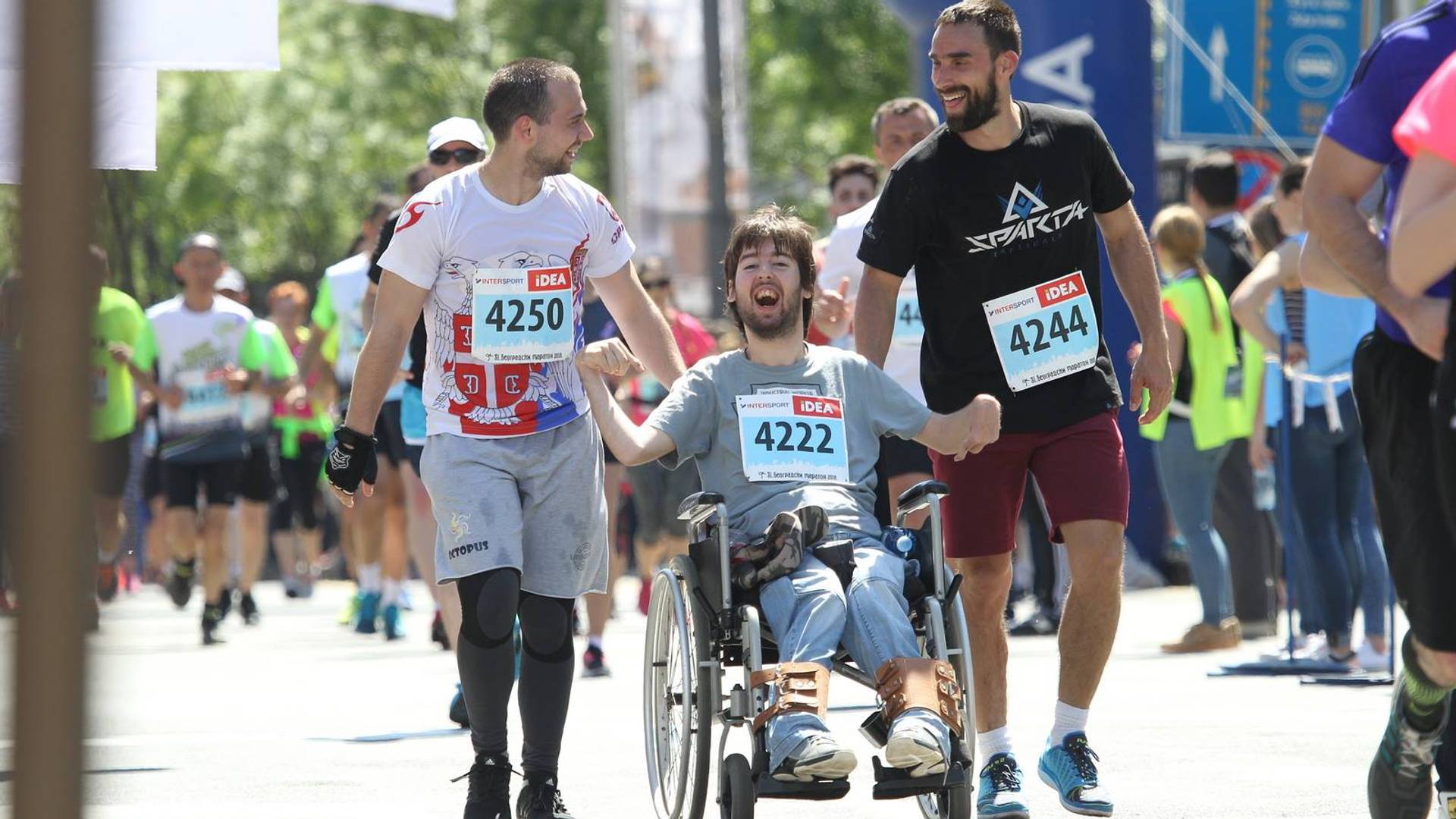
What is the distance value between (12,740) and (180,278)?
11123mm

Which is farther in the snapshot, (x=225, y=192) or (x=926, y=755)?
(x=225, y=192)

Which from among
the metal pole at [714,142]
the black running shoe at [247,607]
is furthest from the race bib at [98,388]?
the metal pole at [714,142]

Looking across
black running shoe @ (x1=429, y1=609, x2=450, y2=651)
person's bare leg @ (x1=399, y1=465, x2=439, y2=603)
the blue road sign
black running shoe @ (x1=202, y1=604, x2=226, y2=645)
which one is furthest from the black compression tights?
the blue road sign

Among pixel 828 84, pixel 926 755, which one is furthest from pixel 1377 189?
pixel 828 84

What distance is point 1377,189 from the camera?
4.46 metres

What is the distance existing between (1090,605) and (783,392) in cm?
99

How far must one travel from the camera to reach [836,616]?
521cm

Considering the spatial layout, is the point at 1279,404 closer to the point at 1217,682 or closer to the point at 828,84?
the point at 1217,682

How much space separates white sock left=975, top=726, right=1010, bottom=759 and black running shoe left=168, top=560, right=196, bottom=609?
8.43 metres

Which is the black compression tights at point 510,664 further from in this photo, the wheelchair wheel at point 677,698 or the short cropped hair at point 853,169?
the short cropped hair at point 853,169

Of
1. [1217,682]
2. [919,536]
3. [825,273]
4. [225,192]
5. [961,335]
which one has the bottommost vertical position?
[1217,682]

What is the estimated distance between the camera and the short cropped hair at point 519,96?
5.70 m

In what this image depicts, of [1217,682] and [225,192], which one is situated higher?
[225,192]

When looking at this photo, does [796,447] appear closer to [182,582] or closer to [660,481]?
[660,481]
